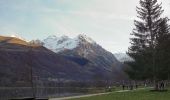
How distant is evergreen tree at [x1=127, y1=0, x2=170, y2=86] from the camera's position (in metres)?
67.6

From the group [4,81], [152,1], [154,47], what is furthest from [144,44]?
[4,81]

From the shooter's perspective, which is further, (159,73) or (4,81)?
(4,81)

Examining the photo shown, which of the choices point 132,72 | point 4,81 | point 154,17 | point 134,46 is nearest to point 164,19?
point 154,17

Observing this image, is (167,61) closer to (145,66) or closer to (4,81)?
(145,66)

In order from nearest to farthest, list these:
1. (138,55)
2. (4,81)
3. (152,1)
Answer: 1. (152,1)
2. (138,55)
3. (4,81)

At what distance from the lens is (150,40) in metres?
69.1

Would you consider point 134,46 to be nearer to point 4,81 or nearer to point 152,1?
point 152,1

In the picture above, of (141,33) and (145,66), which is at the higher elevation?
(141,33)

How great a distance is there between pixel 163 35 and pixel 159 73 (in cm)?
609

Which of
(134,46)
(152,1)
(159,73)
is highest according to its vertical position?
(152,1)

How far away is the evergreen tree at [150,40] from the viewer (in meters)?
67.6

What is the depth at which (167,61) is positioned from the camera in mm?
71250

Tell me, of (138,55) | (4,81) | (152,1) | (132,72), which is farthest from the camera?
(4,81)

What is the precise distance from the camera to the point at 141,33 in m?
69.1
